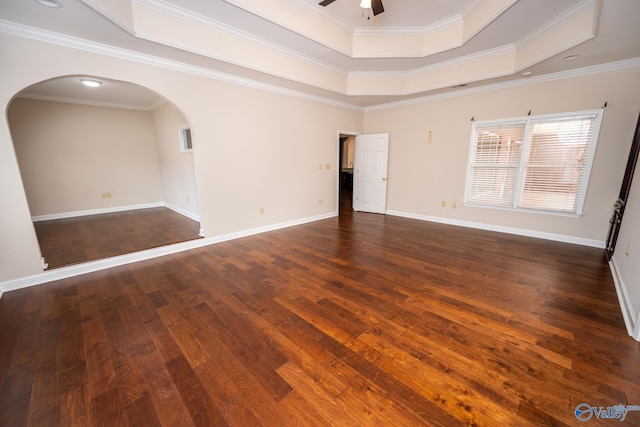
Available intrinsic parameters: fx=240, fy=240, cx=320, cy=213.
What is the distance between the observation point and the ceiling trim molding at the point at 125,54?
2438 mm

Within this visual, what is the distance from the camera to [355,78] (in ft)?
16.4

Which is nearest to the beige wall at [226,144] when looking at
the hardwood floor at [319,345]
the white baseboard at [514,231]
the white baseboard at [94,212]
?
the hardwood floor at [319,345]

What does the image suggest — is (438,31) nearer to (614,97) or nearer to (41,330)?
(614,97)

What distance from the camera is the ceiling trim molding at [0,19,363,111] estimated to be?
244 centimetres

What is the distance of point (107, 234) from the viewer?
4402mm

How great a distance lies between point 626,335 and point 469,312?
1135 mm

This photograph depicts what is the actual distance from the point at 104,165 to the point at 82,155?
1.43ft

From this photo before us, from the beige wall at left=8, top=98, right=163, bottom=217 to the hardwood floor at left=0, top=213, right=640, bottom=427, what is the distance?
419 cm

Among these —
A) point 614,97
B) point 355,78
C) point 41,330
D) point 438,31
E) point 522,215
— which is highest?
point 438,31

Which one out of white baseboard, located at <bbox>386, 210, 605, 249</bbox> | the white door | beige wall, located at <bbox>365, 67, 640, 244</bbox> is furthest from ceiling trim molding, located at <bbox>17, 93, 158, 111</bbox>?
white baseboard, located at <bbox>386, 210, 605, 249</bbox>

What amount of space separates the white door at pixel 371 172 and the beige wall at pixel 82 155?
5.72 meters

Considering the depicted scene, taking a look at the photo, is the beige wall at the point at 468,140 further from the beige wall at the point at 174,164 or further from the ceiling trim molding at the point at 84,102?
the ceiling trim molding at the point at 84,102

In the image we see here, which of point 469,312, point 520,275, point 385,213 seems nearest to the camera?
point 469,312

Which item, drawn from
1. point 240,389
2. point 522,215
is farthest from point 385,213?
point 240,389
